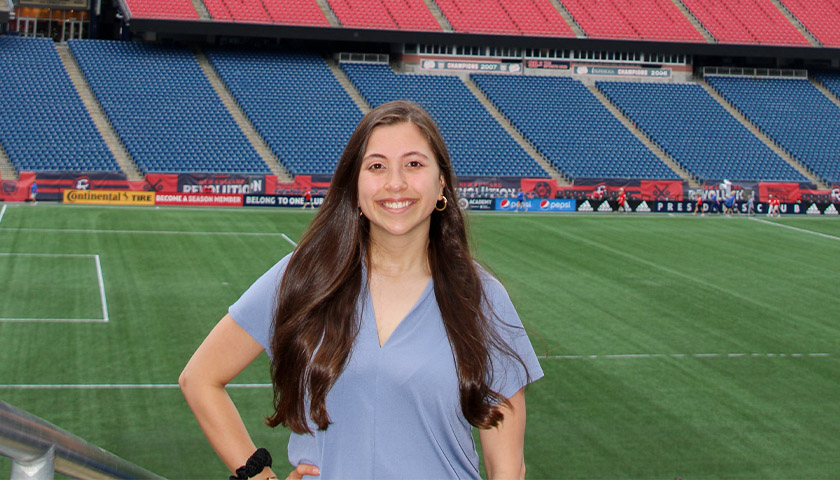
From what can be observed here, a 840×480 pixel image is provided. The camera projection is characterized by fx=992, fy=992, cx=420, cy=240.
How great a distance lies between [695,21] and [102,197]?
3696 cm

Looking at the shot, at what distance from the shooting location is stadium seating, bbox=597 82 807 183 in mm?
50438

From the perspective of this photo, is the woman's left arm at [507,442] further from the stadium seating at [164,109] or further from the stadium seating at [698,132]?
the stadium seating at [698,132]

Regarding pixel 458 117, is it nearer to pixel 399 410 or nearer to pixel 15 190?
pixel 15 190

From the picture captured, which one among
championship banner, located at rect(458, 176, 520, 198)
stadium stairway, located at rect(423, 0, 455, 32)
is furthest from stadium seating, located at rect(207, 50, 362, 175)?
stadium stairway, located at rect(423, 0, 455, 32)

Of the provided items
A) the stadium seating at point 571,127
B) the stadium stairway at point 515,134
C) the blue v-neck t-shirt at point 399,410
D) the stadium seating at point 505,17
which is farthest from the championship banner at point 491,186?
the blue v-neck t-shirt at point 399,410

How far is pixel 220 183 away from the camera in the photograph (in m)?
41.0

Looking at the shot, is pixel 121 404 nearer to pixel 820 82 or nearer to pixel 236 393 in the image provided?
pixel 236 393

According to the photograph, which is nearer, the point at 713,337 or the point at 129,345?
the point at 129,345

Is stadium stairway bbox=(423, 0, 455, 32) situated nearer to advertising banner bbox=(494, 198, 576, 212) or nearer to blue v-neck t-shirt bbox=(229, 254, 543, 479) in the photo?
advertising banner bbox=(494, 198, 576, 212)

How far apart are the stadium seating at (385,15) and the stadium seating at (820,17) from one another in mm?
23301

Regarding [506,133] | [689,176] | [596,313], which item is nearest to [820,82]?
[689,176]

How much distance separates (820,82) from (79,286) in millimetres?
50526

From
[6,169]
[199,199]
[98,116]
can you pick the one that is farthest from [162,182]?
[98,116]

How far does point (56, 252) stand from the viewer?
1078 inches
